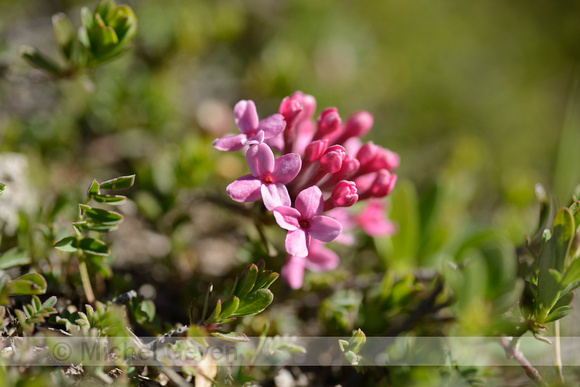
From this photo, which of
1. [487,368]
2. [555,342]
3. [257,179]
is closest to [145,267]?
[257,179]

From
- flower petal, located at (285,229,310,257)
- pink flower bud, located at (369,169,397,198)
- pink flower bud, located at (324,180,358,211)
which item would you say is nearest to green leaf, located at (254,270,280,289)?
flower petal, located at (285,229,310,257)

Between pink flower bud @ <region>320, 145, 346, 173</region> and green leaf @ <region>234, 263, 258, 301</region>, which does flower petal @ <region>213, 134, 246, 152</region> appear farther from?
green leaf @ <region>234, 263, 258, 301</region>

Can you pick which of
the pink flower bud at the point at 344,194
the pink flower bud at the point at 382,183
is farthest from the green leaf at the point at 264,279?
the pink flower bud at the point at 382,183

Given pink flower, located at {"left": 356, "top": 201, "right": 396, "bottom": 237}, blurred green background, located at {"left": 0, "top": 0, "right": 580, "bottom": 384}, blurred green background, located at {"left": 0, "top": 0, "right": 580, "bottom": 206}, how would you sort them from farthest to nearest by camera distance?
1. blurred green background, located at {"left": 0, "top": 0, "right": 580, "bottom": 206}
2. blurred green background, located at {"left": 0, "top": 0, "right": 580, "bottom": 384}
3. pink flower, located at {"left": 356, "top": 201, "right": 396, "bottom": 237}

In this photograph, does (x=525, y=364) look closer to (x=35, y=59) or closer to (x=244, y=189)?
(x=244, y=189)

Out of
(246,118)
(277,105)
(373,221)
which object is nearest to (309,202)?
(246,118)

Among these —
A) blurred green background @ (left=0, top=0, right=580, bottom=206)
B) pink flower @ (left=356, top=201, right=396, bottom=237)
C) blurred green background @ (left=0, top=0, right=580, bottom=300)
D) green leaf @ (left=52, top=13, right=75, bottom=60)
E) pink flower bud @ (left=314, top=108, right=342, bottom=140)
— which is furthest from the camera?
blurred green background @ (left=0, top=0, right=580, bottom=206)

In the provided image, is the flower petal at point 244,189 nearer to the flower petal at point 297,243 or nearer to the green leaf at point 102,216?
the flower petal at point 297,243
